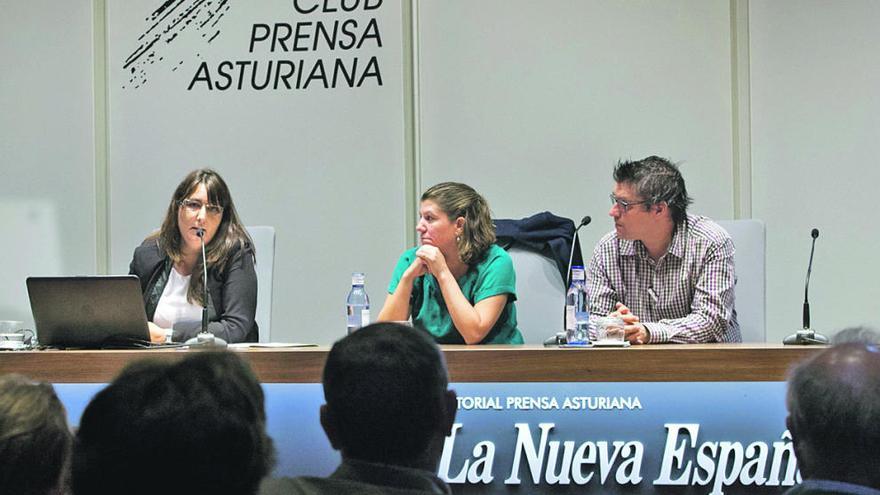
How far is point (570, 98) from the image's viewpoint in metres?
4.59

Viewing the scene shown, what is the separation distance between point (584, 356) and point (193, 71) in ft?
9.79

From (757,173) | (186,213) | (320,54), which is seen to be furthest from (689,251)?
(320,54)

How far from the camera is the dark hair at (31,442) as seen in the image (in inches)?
48.2

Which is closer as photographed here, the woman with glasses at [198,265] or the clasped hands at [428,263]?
the clasped hands at [428,263]

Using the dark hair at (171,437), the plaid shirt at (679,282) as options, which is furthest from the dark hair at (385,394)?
the plaid shirt at (679,282)

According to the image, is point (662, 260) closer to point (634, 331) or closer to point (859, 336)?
point (634, 331)

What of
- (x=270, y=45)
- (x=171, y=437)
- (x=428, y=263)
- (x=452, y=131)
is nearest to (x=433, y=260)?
(x=428, y=263)

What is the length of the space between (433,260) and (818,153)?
6.78 ft

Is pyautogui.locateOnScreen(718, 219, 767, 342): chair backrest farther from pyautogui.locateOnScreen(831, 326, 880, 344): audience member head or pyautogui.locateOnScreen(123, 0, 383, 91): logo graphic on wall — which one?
pyautogui.locateOnScreen(123, 0, 383, 91): logo graphic on wall

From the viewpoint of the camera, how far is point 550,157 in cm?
459

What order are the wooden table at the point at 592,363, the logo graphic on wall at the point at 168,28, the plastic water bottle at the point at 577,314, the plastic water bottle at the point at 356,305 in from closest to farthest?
the wooden table at the point at 592,363, the plastic water bottle at the point at 577,314, the plastic water bottle at the point at 356,305, the logo graphic on wall at the point at 168,28

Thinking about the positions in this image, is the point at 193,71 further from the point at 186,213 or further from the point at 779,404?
the point at 779,404

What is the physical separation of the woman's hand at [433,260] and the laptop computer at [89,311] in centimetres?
89

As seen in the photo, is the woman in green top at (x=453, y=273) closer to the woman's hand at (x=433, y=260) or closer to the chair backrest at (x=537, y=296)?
the woman's hand at (x=433, y=260)
